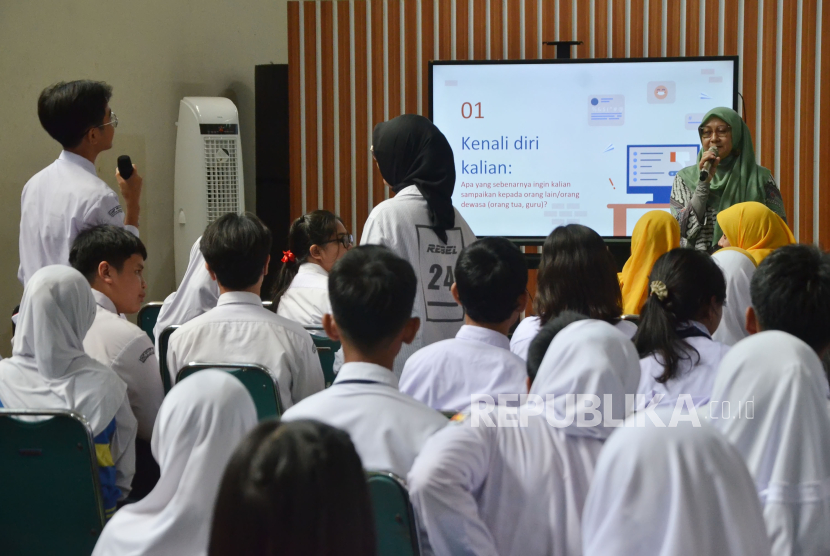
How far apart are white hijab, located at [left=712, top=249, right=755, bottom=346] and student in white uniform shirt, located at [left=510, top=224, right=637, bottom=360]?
18.4 inches

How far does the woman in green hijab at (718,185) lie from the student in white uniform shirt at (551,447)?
9.11 ft

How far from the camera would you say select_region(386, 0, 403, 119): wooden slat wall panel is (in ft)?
19.7

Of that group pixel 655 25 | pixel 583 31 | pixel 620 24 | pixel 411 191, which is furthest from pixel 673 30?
pixel 411 191

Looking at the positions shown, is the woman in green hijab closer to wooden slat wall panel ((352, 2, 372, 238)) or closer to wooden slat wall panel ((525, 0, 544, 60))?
wooden slat wall panel ((525, 0, 544, 60))

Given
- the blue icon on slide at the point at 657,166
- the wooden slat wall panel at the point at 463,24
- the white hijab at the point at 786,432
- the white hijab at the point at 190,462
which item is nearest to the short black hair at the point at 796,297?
the white hijab at the point at 786,432

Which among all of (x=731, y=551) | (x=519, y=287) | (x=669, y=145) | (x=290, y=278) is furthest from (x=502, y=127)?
(x=731, y=551)

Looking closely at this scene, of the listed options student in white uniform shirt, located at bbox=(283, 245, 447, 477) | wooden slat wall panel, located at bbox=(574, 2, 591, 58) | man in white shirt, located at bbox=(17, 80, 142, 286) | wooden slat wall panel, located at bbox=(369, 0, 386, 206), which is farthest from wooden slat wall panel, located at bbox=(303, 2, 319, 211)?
student in white uniform shirt, located at bbox=(283, 245, 447, 477)

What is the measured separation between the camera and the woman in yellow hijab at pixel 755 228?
11.0ft

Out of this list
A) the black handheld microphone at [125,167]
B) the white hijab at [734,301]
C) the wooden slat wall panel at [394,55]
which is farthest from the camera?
the wooden slat wall panel at [394,55]

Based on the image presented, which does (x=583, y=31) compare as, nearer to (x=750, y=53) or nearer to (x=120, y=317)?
(x=750, y=53)

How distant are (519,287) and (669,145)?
368 centimetres

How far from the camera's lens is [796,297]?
5.48 ft

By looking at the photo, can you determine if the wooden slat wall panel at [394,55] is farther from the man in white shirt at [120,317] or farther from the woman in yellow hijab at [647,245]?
the man in white shirt at [120,317]

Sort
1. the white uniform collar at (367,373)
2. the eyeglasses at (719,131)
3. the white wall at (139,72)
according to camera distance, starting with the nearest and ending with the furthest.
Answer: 1. the white uniform collar at (367,373)
2. the eyeglasses at (719,131)
3. the white wall at (139,72)
